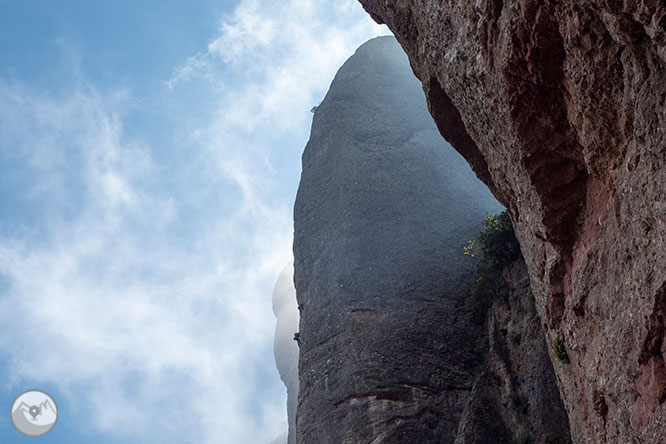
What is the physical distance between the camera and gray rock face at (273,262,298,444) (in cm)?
5475

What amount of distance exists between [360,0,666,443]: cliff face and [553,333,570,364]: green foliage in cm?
13

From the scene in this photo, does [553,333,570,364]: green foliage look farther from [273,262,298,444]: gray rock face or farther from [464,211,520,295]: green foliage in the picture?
[273,262,298,444]: gray rock face

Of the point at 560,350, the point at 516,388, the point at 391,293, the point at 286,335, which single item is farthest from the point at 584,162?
the point at 286,335

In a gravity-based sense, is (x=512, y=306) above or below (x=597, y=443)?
above

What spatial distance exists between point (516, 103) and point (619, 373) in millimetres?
3639

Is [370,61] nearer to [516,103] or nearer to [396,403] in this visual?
[396,403]

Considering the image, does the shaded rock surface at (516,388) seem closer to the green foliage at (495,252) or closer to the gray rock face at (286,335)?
the green foliage at (495,252)

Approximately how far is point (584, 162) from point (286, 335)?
197ft

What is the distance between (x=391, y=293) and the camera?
57.3ft

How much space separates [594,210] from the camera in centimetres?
761

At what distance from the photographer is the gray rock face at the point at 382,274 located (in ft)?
49.1

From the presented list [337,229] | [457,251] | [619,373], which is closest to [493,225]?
[457,251]

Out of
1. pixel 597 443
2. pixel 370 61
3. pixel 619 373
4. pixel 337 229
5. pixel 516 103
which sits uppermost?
pixel 370 61

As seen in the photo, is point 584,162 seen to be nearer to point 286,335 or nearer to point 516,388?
point 516,388
